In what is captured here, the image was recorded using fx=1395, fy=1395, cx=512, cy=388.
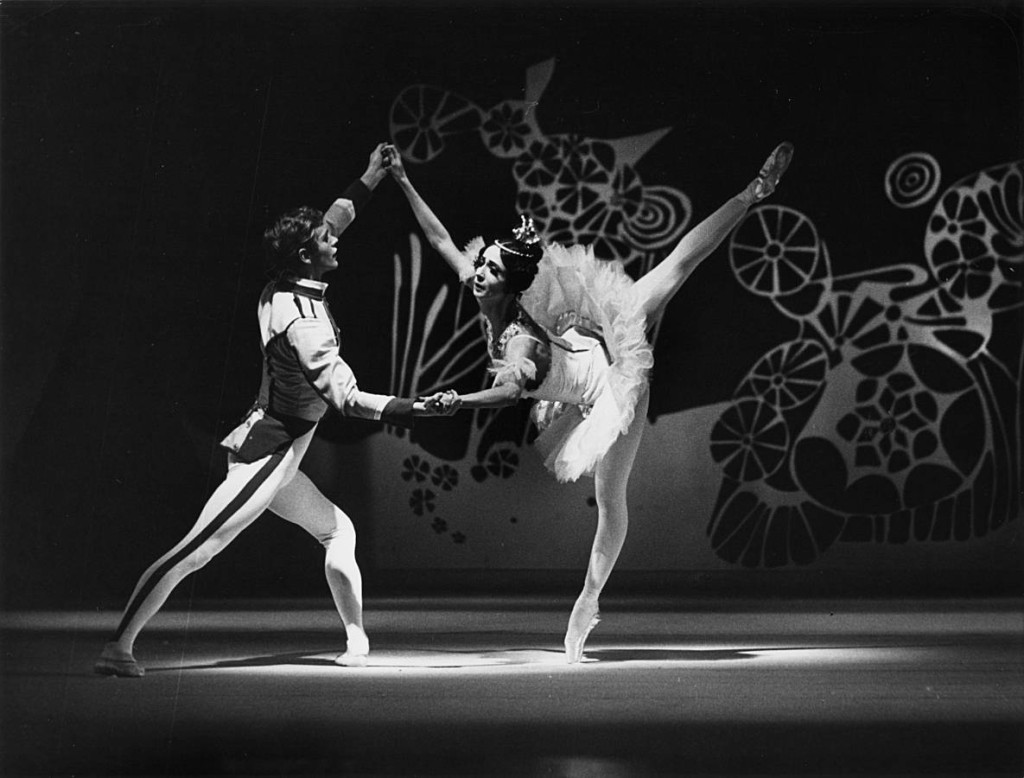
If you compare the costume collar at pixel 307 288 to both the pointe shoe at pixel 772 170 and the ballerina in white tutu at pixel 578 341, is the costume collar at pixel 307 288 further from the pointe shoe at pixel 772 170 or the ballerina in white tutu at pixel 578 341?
the pointe shoe at pixel 772 170

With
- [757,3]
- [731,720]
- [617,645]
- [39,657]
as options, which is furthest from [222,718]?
[757,3]

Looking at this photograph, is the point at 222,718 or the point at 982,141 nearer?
the point at 222,718

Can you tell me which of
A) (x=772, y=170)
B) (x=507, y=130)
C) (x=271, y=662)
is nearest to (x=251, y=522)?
(x=271, y=662)

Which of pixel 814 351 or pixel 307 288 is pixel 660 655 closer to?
pixel 814 351

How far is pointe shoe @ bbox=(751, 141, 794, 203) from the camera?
4.73 meters

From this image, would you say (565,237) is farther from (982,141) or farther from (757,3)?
(982,141)

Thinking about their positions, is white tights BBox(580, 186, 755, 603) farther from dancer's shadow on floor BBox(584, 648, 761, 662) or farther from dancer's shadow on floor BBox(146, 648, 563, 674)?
dancer's shadow on floor BBox(146, 648, 563, 674)

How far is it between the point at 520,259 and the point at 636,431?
0.69m

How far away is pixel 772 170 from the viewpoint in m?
4.73

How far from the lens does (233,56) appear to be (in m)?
4.71

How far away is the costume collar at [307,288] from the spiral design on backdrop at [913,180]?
1964mm

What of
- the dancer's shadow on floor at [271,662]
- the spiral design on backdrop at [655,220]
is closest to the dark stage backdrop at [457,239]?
the spiral design on backdrop at [655,220]

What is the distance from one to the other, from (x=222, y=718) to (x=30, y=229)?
1.78 metres

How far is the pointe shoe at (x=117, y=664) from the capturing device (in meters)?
4.60
